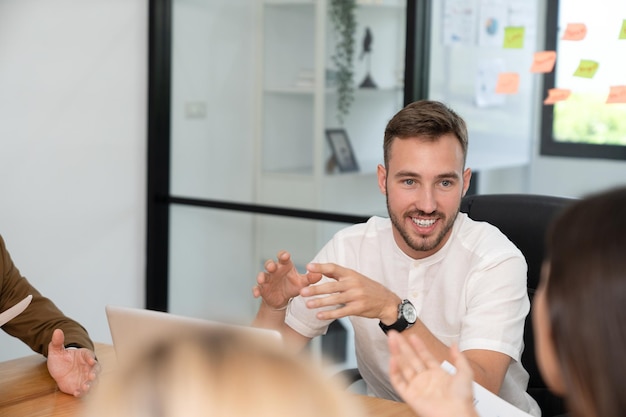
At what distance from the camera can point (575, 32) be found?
3105 millimetres

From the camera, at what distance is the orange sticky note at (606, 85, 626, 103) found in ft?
10.1

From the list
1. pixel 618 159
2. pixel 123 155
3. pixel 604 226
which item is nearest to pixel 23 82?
pixel 123 155

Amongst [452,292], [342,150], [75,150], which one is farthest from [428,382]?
[75,150]

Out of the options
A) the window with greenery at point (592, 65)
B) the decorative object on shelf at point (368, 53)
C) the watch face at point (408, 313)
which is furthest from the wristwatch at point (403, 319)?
the decorative object on shelf at point (368, 53)

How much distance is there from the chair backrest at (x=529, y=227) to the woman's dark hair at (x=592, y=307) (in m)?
1.12

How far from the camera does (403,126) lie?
81.8 inches

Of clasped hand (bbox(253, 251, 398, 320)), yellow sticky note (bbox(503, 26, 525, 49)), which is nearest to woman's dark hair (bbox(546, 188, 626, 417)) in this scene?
clasped hand (bbox(253, 251, 398, 320))

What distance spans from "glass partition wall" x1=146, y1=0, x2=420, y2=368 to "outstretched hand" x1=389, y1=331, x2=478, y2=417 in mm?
2169

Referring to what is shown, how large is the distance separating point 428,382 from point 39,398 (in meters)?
0.84

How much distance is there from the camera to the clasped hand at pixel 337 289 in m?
1.71

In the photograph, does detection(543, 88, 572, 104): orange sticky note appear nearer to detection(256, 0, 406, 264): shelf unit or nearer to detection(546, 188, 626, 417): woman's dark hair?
detection(256, 0, 406, 264): shelf unit

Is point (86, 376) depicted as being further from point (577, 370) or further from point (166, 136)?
point (166, 136)

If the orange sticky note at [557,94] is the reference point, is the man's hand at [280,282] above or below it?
below

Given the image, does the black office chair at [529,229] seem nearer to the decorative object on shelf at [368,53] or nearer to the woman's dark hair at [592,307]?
the woman's dark hair at [592,307]
